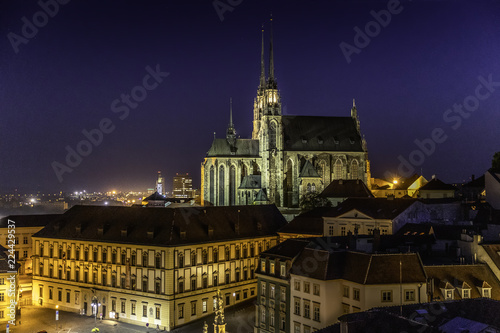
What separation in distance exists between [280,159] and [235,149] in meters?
12.4

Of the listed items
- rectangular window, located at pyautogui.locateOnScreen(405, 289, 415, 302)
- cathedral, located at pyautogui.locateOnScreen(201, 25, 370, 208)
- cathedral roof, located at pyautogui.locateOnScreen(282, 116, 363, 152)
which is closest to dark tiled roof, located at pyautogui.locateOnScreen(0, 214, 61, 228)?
cathedral, located at pyautogui.locateOnScreen(201, 25, 370, 208)

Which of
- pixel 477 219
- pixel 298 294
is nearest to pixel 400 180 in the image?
pixel 477 219

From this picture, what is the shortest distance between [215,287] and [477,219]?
1501 inches

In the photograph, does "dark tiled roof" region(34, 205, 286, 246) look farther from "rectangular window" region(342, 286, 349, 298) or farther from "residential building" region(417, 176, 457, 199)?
"residential building" region(417, 176, 457, 199)

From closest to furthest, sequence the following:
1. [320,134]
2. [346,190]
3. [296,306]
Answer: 1. [296,306]
2. [346,190]
3. [320,134]

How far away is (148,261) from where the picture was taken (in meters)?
65.6

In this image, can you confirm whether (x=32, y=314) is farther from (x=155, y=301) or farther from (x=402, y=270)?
(x=402, y=270)

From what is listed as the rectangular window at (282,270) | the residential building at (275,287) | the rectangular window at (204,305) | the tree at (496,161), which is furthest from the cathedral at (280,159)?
the rectangular window at (282,270)

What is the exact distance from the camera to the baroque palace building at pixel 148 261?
64.4 meters

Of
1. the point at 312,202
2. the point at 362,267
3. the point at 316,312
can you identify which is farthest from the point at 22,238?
the point at 362,267

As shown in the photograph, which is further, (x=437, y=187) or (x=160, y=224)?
(x=437, y=187)

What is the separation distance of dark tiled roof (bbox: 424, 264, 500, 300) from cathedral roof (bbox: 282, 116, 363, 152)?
262 ft

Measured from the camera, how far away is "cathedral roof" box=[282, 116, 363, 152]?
127 meters

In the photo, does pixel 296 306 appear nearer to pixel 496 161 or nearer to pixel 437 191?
pixel 496 161
